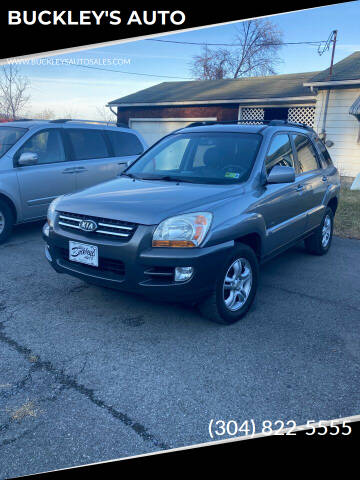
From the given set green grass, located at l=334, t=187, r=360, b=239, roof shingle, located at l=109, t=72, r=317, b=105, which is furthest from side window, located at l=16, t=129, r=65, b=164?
roof shingle, located at l=109, t=72, r=317, b=105

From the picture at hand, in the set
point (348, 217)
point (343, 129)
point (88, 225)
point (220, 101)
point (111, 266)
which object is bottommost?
point (348, 217)

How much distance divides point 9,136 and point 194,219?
4461 mm

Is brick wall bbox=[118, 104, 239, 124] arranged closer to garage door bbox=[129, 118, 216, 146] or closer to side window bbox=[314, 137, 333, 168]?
garage door bbox=[129, 118, 216, 146]

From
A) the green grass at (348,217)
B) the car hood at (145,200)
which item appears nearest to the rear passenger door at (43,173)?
the car hood at (145,200)

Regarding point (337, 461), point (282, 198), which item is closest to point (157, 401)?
point (337, 461)

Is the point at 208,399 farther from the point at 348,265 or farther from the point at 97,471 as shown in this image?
the point at 348,265

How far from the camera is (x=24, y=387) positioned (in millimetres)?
2738

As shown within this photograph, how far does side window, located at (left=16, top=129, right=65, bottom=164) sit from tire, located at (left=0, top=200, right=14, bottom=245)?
895 mm

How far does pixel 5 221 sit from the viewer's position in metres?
6.18

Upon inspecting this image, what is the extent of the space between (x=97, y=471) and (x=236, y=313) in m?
1.95

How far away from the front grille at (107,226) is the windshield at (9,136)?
3.21 meters

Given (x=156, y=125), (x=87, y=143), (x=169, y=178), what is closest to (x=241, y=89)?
(x=156, y=125)

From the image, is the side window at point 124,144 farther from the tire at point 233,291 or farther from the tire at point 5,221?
the tire at point 233,291

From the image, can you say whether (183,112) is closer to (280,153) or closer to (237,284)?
(280,153)
